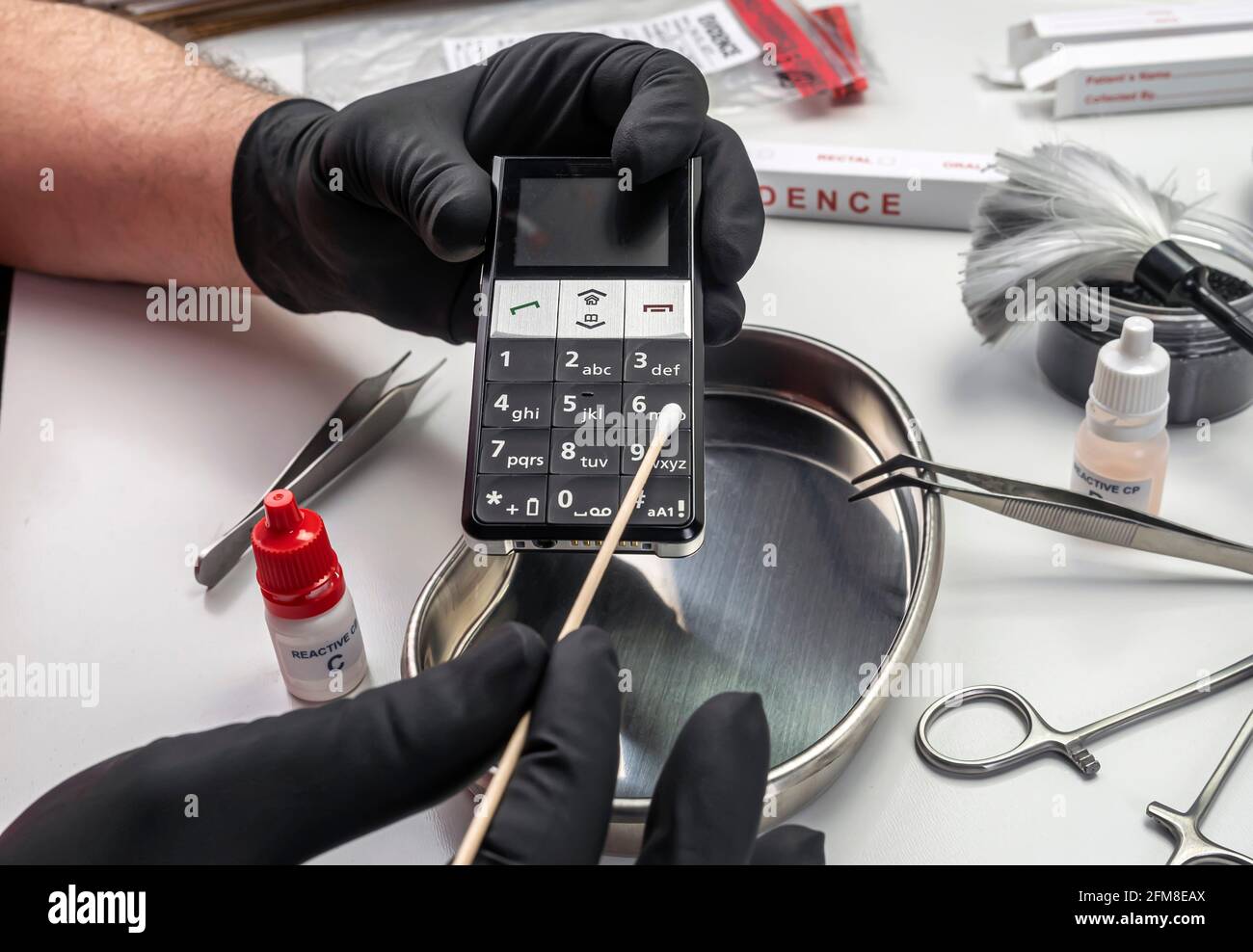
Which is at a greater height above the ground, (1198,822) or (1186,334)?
(1186,334)

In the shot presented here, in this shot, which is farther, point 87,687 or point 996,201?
point 996,201

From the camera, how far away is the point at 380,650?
2.13 feet

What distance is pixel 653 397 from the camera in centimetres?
58

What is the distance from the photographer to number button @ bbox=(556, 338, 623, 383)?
595 mm

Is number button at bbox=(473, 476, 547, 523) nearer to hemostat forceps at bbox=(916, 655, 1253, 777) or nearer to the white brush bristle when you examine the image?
hemostat forceps at bbox=(916, 655, 1253, 777)

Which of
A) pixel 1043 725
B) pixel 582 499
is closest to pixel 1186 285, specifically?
pixel 1043 725

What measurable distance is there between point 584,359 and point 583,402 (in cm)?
3

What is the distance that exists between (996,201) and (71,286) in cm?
66

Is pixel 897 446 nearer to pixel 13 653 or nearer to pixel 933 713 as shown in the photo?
pixel 933 713

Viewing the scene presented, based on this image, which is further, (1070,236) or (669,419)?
(1070,236)

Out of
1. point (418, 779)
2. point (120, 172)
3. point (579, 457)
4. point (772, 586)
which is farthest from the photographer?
point (120, 172)

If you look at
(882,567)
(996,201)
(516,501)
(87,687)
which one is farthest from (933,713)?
(87,687)

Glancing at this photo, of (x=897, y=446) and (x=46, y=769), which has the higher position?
(x=897, y=446)

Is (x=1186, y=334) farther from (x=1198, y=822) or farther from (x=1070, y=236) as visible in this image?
(x=1198, y=822)
